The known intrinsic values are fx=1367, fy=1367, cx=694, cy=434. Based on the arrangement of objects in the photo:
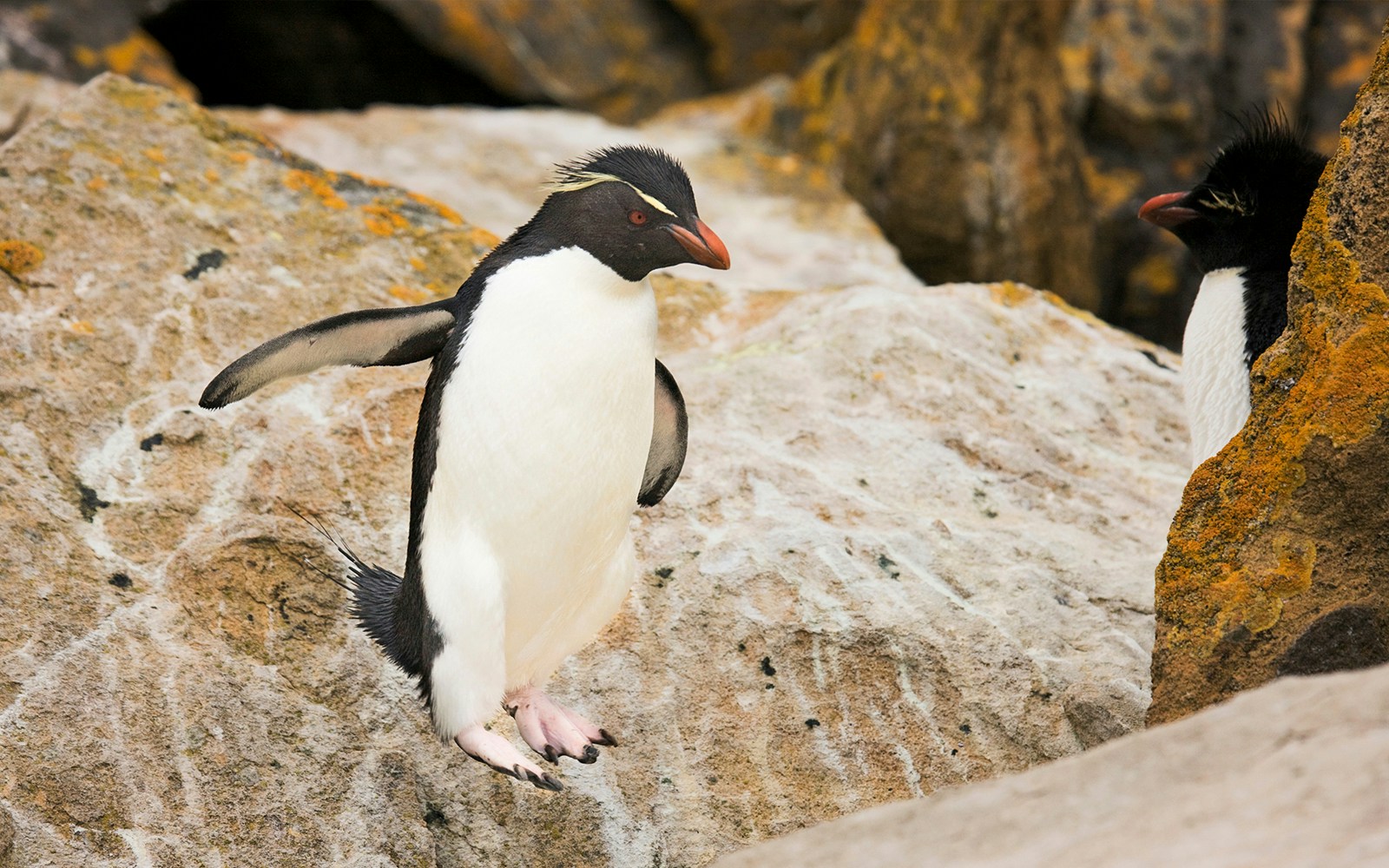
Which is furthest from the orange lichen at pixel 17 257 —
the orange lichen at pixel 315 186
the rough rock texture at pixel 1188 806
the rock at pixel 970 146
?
the rock at pixel 970 146

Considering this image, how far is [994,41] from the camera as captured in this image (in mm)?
7773

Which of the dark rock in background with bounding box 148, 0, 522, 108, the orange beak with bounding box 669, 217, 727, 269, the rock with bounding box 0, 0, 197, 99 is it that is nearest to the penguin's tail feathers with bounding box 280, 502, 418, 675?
the orange beak with bounding box 669, 217, 727, 269

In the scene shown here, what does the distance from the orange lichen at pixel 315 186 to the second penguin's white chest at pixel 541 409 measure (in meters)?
2.04

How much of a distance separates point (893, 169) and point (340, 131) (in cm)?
308

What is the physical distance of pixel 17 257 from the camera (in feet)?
14.3

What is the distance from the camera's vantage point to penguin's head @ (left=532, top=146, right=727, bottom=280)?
132 inches

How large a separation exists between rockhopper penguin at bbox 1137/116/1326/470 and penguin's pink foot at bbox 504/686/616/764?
2104mm

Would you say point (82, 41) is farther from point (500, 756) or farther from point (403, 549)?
point (500, 756)

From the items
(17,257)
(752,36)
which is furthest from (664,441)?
(752,36)

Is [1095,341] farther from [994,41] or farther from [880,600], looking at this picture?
[994,41]

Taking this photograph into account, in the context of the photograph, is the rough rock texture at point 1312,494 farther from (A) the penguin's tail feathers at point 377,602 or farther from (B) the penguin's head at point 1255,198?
(A) the penguin's tail feathers at point 377,602

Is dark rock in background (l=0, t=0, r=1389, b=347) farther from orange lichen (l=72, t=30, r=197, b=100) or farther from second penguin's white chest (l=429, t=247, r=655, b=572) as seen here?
second penguin's white chest (l=429, t=247, r=655, b=572)

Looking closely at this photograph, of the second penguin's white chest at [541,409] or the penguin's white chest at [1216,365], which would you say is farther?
the penguin's white chest at [1216,365]

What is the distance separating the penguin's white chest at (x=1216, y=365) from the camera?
13.5 feet
